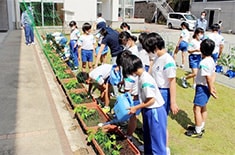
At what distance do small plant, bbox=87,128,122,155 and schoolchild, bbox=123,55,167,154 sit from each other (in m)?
0.55

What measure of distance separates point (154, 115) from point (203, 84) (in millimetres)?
1243

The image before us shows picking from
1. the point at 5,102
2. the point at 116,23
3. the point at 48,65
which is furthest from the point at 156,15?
the point at 5,102

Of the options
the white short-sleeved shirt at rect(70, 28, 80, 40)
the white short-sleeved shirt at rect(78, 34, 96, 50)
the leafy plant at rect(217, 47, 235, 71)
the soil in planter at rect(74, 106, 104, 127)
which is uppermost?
the white short-sleeved shirt at rect(70, 28, 80, 40)

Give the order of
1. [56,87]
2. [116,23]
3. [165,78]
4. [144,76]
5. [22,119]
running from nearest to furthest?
→ [144,76] < [165,78] < [22,119] < [56,87] < [116,23]

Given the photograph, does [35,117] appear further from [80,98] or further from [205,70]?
[205,70]

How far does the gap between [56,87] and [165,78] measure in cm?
349

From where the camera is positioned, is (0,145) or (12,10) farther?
(12,10)

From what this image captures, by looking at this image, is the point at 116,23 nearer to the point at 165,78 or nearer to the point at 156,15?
the point at 156,15

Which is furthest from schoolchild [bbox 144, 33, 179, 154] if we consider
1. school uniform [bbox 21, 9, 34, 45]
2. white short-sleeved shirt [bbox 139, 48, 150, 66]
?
school uniform [bbox 21, 9, 34, 45]

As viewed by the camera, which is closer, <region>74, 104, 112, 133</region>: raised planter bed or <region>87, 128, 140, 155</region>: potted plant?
<region>87, 128, 140, 155</region>: potted plant

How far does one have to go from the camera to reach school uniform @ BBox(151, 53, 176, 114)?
9.14ft

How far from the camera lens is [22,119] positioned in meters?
3.98

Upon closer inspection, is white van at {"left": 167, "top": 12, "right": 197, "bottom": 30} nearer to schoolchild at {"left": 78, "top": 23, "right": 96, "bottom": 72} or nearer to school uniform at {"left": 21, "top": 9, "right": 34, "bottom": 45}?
school uniform at {"left": 21, "top": 9, "right": 34, "bottom": 45}

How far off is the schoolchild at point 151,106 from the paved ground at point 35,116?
1012 mm
